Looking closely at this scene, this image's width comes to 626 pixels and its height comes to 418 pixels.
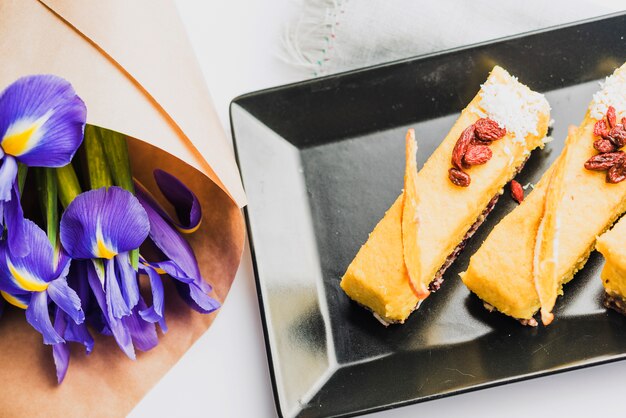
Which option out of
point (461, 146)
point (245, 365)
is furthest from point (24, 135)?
point (461, 146)

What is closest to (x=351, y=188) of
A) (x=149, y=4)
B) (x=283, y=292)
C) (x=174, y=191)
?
(x=283, y=292)

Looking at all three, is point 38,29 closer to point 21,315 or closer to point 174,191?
point 174,191

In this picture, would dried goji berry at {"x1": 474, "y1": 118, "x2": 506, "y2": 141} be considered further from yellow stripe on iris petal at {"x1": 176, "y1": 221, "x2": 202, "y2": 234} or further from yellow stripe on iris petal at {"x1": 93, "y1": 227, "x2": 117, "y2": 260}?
yellow stripe on iris petal at {"x1": 93, "y1": 227, "x2": 117, "y2": 260}

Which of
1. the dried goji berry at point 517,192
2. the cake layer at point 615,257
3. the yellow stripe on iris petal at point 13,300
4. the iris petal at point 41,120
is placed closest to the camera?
the iris petal at point 41,120

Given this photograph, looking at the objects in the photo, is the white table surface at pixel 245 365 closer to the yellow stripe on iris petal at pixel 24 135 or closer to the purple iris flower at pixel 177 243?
the purple iris flower at pixel 177 243

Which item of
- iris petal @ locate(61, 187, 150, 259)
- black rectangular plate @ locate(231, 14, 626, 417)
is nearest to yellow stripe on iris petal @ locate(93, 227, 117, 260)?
iris petal @ locate(61, 187, 150, 259)

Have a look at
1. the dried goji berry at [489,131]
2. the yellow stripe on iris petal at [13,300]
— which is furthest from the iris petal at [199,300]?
the dried goji berry at [489,131]
